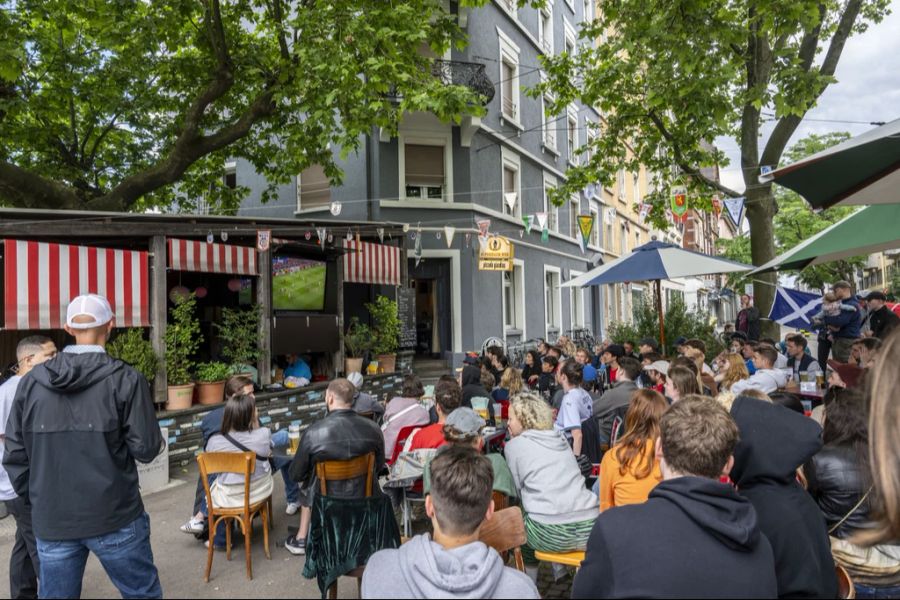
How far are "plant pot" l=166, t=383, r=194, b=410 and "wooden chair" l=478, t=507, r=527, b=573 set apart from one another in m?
6.28

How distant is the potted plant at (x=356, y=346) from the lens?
11258 mm

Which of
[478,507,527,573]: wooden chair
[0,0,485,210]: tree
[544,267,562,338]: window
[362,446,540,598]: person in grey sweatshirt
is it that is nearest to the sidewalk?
[478,507,527,573]: wooden chair

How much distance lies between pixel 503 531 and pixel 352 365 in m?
8.50

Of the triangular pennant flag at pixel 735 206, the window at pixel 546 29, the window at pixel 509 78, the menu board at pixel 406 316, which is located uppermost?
the window at pixel 546 29

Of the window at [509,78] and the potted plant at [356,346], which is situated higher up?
the window at [509,78]

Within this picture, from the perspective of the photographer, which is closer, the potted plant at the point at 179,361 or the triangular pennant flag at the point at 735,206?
the potted plant at the point at 179,361

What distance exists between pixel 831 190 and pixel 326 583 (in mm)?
4076

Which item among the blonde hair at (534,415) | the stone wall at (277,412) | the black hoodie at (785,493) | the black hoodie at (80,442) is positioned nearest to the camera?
the black hoodie at (785,493)

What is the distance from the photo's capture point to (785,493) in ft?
8.23

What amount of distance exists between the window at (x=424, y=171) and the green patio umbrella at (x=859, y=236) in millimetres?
10058

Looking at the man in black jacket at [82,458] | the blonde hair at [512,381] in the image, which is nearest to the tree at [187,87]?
the blonde hair at [512,381]

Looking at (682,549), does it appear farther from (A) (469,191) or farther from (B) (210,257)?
(A) (469,191)

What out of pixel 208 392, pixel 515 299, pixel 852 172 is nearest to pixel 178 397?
pixel 208 392

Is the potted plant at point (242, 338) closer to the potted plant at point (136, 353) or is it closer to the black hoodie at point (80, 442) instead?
the potted plant at point (136, 353)
